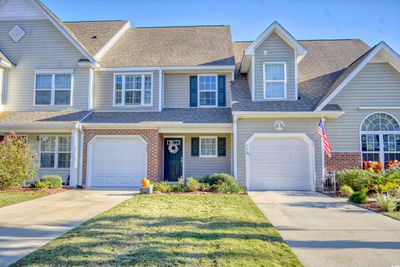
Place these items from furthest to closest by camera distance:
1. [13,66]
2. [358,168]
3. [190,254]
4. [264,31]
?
1. [13,66]
2. [264,31]
3. [358,168]
4. [190,254]

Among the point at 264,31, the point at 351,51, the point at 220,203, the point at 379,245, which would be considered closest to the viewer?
the point at 379,245

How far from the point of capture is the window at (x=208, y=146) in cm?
1427

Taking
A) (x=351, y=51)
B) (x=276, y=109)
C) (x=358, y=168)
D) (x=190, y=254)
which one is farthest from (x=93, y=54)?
(x=351, y=51)

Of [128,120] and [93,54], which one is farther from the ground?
[93,54]

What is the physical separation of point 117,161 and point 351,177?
10.5m

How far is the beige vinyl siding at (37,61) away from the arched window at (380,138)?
13.6 m

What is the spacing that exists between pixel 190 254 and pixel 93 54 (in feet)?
42.6

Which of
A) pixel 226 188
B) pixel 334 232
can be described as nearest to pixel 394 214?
pixel 334 232

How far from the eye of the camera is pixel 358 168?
12172 millimetres

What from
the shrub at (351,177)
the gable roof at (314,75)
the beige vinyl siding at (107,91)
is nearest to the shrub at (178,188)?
the gable roof at (314,75)

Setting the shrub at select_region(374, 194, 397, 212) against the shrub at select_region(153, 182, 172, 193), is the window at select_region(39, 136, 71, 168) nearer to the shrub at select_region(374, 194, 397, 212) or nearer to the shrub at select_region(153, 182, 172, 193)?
the shrub at select_region(153, 182, 172, 193)

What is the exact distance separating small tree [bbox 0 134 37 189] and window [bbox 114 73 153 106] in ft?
15.9

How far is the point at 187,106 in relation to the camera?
1468 cm

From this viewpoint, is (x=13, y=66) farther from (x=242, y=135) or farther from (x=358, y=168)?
(x=358, y=168)
